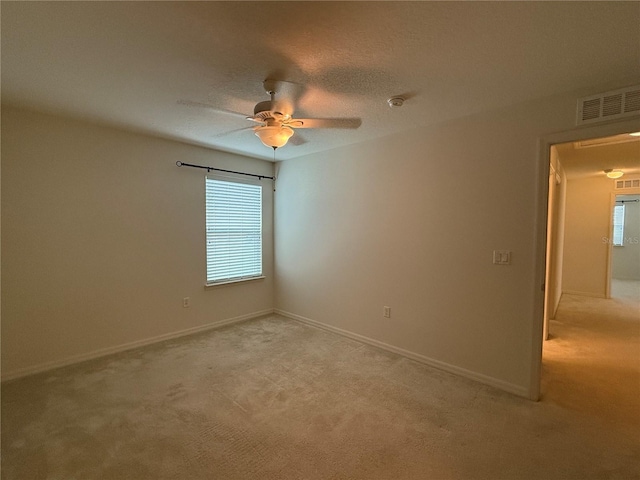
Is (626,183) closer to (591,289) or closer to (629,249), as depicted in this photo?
(591,289)

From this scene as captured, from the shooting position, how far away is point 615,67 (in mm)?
1912

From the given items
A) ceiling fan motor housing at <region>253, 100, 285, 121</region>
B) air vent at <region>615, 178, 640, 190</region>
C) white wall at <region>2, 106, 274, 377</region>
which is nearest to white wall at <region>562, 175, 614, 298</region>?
air vent at <region>615, 178, 640, 190</region>

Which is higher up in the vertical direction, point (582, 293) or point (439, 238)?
point (439, 238)

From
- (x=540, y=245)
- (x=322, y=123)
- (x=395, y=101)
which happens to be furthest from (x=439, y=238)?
(x=322, y=123)

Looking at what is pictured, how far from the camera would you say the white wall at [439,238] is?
2523 mm

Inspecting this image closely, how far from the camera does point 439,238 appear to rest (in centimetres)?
303

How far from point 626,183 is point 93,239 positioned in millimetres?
8826

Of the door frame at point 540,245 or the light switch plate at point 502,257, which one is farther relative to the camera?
the light switch plate at point 502,257

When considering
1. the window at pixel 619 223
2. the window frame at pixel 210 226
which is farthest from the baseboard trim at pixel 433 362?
the window at pixel 619 223

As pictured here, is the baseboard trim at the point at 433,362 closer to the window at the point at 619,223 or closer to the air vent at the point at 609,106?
the air vent at the point at 609,106

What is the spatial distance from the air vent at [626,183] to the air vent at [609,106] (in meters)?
5.19

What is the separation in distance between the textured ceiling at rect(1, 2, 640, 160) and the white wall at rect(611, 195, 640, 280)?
6503mm

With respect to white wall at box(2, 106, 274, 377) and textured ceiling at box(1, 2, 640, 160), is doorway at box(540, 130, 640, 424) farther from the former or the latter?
white wall at box(2, 106, 274, 377)

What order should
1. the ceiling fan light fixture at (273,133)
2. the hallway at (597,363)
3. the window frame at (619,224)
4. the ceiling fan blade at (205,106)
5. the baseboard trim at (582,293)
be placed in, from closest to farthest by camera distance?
the ceiling fan light fixture at (273,133) < the hallway at (597,363) < the ceiling fan blade at (205,106) < the baseboard trim at (582,293) < the window frame at (619,224)
